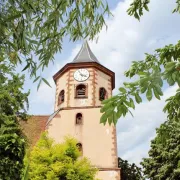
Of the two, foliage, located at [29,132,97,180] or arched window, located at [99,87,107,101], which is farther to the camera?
arched window, located at [99,87,107,101]

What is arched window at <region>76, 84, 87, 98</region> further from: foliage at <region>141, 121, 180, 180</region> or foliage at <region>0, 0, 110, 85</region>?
foliage at <region>0, 0, 110, 85</region>

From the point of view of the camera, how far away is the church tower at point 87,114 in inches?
904

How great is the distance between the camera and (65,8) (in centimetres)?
326

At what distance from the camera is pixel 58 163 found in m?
20.2

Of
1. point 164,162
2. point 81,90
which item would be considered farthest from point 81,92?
point 164,162

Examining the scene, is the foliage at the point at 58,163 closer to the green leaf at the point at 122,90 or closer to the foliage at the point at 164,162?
the foliage at the point at 164,162

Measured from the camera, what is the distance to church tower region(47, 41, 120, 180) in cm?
2297

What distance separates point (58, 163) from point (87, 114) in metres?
5.10

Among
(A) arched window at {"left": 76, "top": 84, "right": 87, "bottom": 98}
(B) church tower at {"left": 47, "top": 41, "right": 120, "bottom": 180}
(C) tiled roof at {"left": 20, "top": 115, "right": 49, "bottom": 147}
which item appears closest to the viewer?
(B) church tower at {"left": 47, "top": 41, "right": 120, "bottom": 180}

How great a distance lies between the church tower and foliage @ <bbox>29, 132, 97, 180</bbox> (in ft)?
5.04

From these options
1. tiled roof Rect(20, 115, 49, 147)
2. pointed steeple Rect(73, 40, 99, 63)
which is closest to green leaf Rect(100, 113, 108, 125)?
pointed steeple Rect(73, 40, 99, 63)

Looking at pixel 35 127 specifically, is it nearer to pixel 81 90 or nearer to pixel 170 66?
pixel 81 90

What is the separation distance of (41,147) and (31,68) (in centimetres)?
1905

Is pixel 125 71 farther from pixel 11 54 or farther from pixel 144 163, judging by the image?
pixel 144 163
